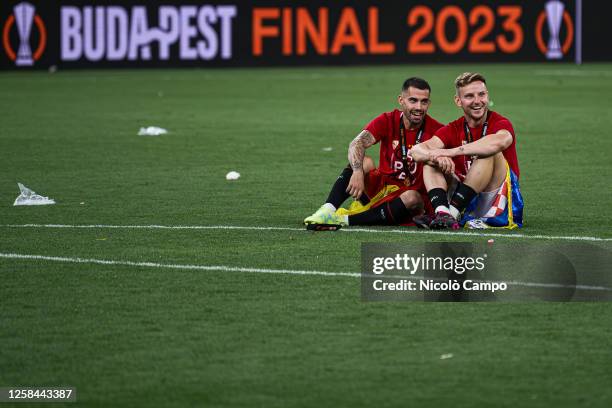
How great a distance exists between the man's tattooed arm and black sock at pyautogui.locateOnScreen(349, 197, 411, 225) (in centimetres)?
33

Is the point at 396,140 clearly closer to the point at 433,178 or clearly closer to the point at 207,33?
the point at 433,178

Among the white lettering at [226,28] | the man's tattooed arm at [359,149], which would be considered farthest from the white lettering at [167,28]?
the man's tattooed arm at [359,149]

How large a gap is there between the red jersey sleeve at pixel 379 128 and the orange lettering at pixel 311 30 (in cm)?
2194

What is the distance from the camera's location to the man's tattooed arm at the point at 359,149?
937 cm

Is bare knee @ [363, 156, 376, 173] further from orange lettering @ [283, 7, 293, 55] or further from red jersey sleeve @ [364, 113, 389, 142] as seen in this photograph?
orange lettering @ [283, 7, 293, 55]

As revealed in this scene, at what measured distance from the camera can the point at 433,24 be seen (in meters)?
31.3

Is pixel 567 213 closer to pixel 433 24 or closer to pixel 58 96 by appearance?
pixel 58 96

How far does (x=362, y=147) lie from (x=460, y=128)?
2.32ft

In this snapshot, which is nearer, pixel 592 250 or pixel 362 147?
pixel 592 250

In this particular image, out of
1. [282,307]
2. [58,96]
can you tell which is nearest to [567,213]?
[282,307]

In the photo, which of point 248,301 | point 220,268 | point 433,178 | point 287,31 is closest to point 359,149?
point 433,178

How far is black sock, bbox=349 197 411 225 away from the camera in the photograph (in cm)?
917

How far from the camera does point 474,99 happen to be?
9102mm

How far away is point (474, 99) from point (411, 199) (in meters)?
0.81
